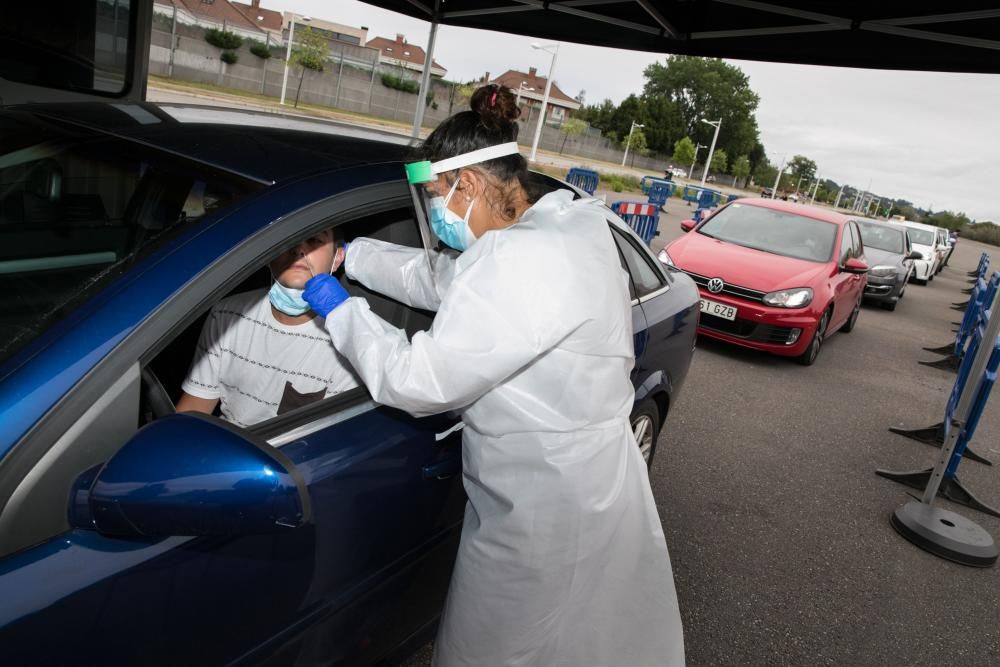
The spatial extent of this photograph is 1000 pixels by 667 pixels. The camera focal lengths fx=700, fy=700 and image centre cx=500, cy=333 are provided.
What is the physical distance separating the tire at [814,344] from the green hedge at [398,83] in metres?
45.3

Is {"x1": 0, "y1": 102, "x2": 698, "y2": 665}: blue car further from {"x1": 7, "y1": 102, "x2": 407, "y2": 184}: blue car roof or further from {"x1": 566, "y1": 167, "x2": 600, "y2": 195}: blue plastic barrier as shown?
{"x1": 566, "y1": 167, "x2": 600, "y2": 195}: blue plastic barrier

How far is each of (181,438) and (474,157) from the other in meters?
1.01

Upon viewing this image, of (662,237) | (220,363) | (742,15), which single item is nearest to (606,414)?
(220,363)

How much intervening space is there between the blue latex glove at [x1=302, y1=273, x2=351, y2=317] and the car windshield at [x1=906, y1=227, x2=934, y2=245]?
2132 cm

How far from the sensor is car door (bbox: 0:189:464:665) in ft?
3.74

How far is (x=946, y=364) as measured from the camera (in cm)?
896

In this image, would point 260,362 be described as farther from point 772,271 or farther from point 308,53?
point 308,53

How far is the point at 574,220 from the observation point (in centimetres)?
168

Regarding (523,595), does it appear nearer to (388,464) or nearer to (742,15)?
(388,464)

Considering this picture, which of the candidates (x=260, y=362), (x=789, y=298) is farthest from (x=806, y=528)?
(x=789, y=298)

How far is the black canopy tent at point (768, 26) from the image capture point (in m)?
4.97

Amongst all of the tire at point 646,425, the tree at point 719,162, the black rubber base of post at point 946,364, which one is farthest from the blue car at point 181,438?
the tree at point 719,162

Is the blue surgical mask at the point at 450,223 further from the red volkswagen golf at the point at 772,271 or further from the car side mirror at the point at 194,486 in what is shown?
the red volkswagen golf at the point at 772,271

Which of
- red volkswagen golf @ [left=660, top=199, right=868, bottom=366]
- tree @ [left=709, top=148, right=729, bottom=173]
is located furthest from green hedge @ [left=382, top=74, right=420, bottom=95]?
tree @ [left=709, top=148, right=729, bottom=173]
